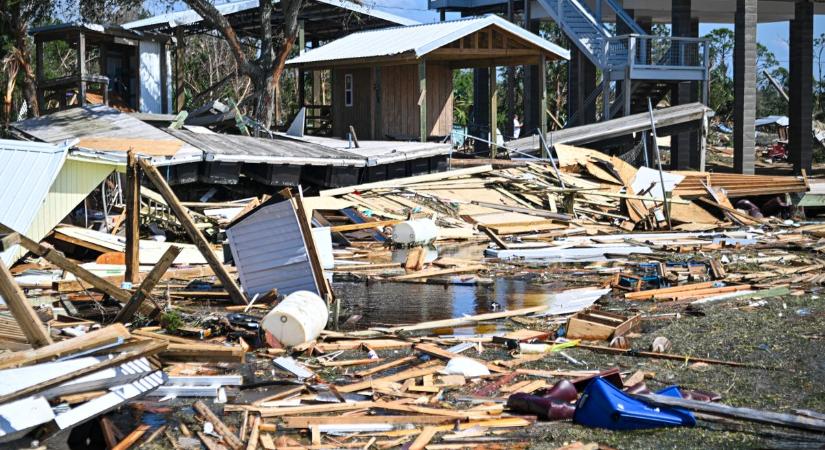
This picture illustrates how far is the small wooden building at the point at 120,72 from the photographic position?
90.1ft

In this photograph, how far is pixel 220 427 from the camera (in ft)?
26.0

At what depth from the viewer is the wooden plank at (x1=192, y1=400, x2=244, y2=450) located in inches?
300

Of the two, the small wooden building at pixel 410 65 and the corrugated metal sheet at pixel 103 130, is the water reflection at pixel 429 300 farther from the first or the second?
the small wooden building at pixel 410 65

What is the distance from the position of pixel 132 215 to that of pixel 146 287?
2539mm

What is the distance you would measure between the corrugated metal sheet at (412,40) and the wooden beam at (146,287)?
629 inches

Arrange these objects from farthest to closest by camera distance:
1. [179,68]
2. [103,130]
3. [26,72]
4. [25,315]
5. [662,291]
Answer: [179,68], [26,72], [103,130], [662,291], [25,315]

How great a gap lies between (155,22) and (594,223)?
49.9 ft

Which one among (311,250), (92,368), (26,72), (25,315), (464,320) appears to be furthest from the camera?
(26,72)

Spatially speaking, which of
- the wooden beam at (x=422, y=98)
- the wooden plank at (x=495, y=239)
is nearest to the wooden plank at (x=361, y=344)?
the wooden plank at (x=495, y=239)

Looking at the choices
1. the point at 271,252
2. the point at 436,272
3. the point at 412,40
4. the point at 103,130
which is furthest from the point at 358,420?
the point at 412,40

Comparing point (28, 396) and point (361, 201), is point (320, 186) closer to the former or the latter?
point (361, 201)

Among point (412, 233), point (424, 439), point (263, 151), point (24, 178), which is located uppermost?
point (263, 151)

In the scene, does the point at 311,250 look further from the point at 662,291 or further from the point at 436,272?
the point at 662,291

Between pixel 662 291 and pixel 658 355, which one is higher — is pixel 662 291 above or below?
above
